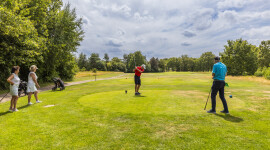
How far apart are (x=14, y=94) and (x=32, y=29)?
471 inches

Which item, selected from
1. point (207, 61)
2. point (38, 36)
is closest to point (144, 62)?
point (207, 61)

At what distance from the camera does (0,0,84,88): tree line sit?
14938 mm

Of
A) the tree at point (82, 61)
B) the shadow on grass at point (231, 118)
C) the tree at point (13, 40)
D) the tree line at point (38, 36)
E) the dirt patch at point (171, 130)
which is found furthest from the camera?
the tree at point (82, 61)

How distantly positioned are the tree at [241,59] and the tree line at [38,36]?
204 feet

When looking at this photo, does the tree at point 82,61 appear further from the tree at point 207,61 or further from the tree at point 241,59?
the tree at point 207,61

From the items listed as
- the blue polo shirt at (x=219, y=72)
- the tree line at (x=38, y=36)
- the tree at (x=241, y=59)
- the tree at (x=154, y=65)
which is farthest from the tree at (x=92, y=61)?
the blue polo shirt at (x=219, y=72)

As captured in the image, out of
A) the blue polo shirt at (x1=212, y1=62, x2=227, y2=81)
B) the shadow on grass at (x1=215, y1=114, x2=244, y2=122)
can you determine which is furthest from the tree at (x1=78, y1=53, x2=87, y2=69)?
the shadow on grass at (x1=215, y1=114, x2=244, y2=122)

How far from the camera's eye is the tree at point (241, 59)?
61219 mm

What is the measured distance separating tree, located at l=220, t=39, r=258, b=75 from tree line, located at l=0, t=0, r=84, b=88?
204 feet

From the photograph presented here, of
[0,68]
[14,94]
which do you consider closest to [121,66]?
[0,68]

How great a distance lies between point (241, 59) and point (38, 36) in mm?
71714

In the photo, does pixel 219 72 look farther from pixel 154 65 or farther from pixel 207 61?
pixel 207 61

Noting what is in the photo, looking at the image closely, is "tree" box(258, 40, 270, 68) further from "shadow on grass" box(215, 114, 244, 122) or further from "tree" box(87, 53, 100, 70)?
"tree" box(87, 53, 100, 70)

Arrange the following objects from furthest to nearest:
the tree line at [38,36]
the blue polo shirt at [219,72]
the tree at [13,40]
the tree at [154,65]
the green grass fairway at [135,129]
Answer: the tree at [154,65] → the tree line at [38,36] → the tree at [13,40] → the blue polo shirt at [219,72] → the green grass fairway at [135,129]
